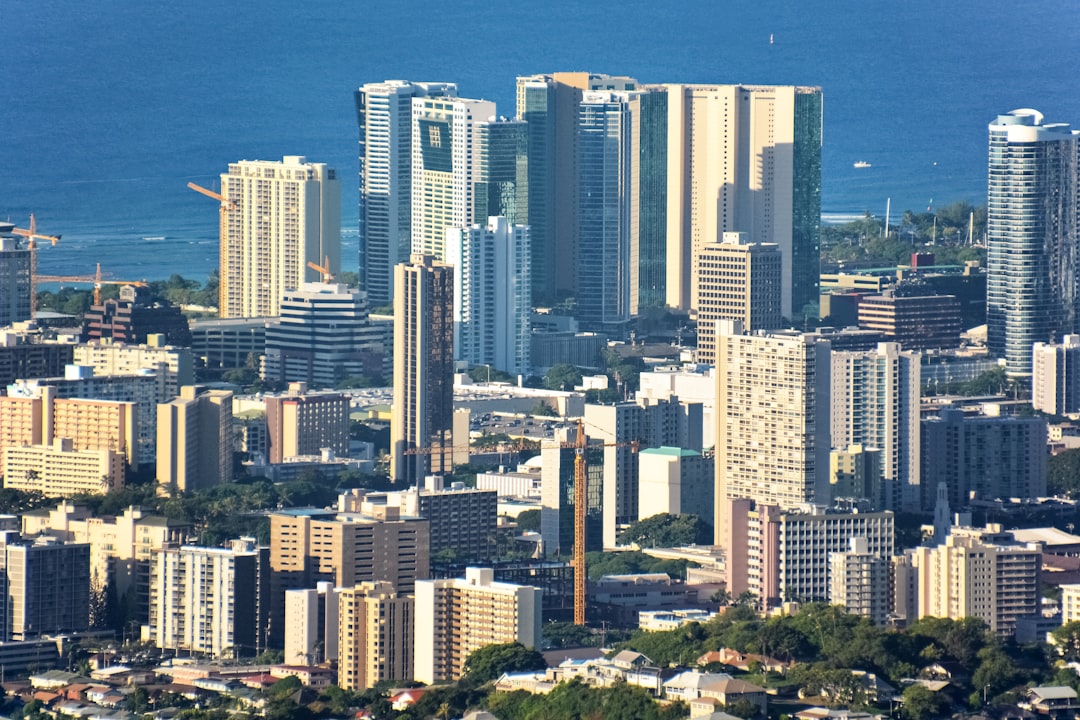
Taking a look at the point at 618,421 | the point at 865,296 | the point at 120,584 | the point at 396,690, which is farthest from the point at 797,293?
the point at 396,690

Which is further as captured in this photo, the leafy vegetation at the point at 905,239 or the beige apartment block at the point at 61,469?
the leafy vegetation at the point at 905,239

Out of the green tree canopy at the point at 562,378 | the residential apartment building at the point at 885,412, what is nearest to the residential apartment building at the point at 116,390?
the residential apartment building at the point at 885,412

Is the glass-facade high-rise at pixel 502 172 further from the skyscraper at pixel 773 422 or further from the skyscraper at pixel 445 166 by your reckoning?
the skyscraper at pixel 773 422

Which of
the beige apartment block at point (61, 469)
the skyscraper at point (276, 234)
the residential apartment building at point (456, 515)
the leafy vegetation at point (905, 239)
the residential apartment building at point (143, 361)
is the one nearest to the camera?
the residential apartment building at point (456, 515)

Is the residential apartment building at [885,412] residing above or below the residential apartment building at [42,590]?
above

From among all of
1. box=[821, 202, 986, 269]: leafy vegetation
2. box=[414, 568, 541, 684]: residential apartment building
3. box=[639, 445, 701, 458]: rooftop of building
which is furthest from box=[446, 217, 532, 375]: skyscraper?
box=[414, 568, 541, 684]: residential apartment building

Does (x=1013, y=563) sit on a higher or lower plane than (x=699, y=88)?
lower

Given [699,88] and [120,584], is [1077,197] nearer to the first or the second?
[699,88]

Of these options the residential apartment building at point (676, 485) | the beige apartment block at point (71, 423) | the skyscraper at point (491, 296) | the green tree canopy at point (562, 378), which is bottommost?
the residential apartment building at point (676, 485)
